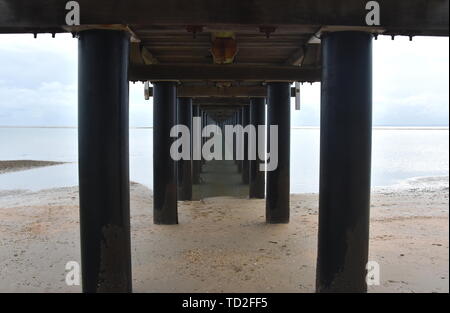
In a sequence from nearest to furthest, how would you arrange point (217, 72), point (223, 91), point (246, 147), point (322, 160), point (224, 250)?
point (322, 160) → point (217, 72) → point (224, 250) → point (223, 91) → point (246, 147)

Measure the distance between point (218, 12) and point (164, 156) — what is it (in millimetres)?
5725

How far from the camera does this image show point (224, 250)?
26.9ft

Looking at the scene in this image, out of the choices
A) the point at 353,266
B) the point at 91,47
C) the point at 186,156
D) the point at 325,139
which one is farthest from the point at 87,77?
the point at 186,156

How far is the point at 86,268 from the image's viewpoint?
550 cm

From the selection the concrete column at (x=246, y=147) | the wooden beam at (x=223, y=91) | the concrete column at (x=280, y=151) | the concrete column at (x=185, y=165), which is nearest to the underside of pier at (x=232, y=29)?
the concrete column at (x=280, y=151)

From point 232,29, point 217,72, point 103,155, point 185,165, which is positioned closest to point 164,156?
point 217,72

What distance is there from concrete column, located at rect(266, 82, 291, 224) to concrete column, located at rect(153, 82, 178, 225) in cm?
→ 219

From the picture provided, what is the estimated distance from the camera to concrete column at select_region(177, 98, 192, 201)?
1412 centimetres

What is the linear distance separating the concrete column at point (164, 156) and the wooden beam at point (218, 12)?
513cm

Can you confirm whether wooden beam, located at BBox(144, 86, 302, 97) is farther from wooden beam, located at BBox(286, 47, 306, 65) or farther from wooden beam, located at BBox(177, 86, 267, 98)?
wooden beam, located at BBox(286, 47, 306, 65)

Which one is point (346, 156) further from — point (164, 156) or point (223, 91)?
point (223, 91)

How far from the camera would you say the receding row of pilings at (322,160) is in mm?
5211

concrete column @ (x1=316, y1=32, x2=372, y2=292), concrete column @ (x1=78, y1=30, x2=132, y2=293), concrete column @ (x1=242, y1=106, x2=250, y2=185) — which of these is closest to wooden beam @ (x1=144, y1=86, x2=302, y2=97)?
concrete column @ (x1=242, y1=106, x2=250, y2=185)

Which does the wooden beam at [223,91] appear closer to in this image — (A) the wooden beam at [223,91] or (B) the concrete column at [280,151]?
(A) the wooden beam at [223,91]
